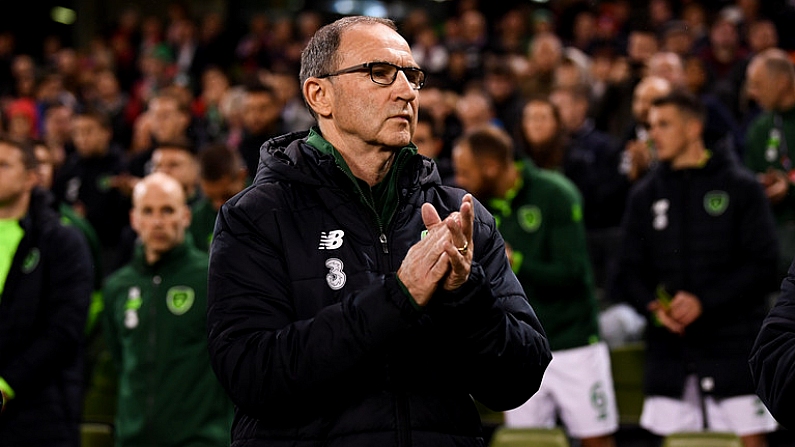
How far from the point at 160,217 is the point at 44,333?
796 mm

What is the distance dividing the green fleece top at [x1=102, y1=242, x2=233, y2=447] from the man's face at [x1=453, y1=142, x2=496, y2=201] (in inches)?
61.1

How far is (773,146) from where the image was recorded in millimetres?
7008

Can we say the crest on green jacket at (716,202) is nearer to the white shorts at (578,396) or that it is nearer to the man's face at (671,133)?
the man's face at (671,133)

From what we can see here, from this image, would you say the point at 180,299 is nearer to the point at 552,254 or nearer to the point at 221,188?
the point at 221,188

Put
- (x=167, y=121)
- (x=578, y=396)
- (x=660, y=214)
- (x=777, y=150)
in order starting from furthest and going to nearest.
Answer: (x=167, y=121)
(x=777, y=150)
(x=578, y=396)
(x=660, y=214)

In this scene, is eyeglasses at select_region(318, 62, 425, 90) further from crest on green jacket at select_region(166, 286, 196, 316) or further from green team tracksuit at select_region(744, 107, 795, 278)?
green team tracksuit at select_region(744, 107, 795, 278)

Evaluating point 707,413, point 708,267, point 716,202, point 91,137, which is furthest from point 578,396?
point 91,137

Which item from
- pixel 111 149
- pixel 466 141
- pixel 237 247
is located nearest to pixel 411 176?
pixel 237 247

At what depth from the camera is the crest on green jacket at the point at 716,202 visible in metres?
5.66

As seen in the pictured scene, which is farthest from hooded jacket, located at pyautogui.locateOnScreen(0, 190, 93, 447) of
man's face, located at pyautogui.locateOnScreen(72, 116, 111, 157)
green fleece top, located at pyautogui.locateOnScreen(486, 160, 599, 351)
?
man's face, located at pyautogui.locateOnScreen(72, 116, 111, 157)

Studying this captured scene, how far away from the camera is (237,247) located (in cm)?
261

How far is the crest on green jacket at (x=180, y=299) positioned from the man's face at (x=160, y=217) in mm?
239

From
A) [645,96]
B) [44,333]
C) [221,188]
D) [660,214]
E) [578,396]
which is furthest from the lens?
[645,96]

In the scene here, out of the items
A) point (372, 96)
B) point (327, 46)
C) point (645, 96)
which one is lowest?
point (645, 96)
